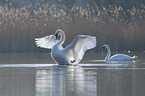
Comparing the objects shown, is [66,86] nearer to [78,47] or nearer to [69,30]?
A: [78,47]

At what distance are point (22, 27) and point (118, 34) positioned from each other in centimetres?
535

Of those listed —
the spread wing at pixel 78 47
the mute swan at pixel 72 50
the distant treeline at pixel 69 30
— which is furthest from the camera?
the distant treeline at pixel 69 30

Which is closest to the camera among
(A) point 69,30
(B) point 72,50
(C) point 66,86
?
(C) point 66,86

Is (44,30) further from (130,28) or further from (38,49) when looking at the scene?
(130,28)

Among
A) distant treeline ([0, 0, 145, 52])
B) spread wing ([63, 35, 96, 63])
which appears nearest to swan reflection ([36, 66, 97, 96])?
spread wing ([63, 35, 96, 63])

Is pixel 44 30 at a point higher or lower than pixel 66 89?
higher

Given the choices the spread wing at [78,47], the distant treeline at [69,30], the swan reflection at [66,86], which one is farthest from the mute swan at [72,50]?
the distant treeline at [69,30]

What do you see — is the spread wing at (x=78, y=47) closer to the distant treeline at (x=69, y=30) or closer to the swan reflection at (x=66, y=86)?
the swan reflection at (x=66, y=86)

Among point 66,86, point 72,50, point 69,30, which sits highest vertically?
point 69,30

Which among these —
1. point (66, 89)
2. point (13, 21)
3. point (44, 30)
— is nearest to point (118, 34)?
point (44, 30)

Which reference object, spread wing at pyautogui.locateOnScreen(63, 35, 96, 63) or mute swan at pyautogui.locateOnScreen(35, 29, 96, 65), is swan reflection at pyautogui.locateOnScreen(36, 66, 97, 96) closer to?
mute swan at pyautogui.locateOnScreen(35, 29, 96, 65)

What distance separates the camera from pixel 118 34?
2711 centimetres

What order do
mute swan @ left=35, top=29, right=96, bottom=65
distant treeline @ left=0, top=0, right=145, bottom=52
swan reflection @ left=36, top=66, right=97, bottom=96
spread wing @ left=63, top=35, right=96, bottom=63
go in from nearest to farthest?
1. swan reflection @ left=36, top=66, right=97, bottom=96
2. mute swan @ left=35, top=29, right=96, bottom=65
3. spread wing @ left=63, top=35, right=96, bottom=63
4. distant treeline @ left=0, top=0, right=145, bottom=52

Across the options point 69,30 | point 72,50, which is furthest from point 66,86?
point 69,30
